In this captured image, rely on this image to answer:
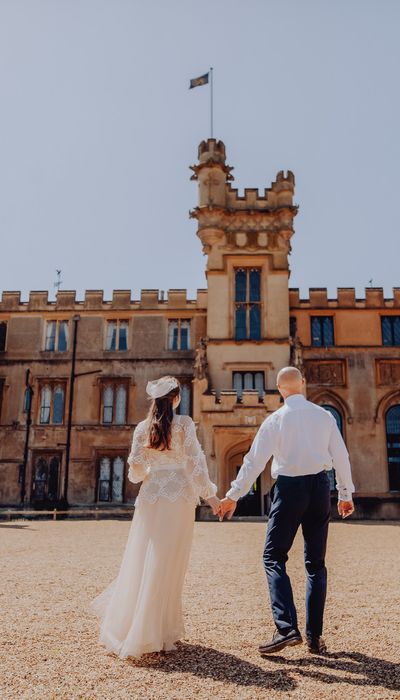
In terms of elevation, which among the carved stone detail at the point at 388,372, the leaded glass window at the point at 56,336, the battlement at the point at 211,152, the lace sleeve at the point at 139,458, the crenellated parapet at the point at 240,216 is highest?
the battlement at the point at 211,152

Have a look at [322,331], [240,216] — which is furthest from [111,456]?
[240,216]

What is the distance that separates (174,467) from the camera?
484 cm

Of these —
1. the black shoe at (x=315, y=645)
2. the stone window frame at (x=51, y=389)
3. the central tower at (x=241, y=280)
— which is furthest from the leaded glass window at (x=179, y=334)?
the black shoe at (x=315, y=645)

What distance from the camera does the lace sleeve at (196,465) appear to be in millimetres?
4779

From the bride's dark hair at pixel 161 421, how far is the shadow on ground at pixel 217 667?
1.41 m

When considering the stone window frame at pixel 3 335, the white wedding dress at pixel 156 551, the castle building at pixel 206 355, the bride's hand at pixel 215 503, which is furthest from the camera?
the stone window frame at pixel 3 335

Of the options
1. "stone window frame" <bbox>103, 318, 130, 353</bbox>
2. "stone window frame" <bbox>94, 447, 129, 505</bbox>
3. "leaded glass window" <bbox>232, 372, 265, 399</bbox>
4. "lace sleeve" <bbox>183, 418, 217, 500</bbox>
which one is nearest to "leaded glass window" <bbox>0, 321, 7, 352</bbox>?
"stone window frame" <bbox>103, 318, 130, 353</bbox>

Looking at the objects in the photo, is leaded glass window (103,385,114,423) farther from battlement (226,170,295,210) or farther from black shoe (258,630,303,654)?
black shoe (258,630,303,654)

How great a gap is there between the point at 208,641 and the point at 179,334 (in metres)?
23.4

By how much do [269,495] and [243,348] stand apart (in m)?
5.85

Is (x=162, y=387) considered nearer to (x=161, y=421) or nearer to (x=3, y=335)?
(x=161, y=421)

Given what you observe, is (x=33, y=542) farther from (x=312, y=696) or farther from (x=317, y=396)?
(x=317, y=396)

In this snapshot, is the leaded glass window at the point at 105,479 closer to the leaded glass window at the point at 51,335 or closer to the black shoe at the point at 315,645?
the leaded glass window at the point at 51,335

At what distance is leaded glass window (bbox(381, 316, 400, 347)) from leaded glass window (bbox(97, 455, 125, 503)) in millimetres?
12122
